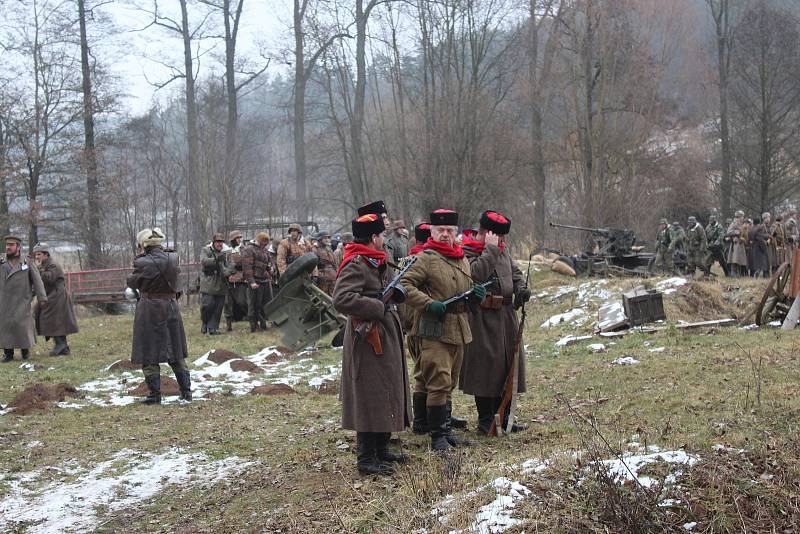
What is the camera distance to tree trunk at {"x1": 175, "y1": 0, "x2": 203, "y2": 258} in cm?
2705

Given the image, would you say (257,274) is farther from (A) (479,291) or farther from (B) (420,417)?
(A) (479,291)

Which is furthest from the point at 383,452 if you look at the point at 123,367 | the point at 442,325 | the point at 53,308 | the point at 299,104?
the point at 299,104

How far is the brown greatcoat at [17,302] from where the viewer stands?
44.5 feet

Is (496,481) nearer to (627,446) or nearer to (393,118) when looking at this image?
(627,446)

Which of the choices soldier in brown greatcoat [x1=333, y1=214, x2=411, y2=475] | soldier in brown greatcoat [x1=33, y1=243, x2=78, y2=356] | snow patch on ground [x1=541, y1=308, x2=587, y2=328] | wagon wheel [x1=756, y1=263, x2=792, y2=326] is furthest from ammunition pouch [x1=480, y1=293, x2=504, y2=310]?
soldier in brown greatcoat [x1=33, y1=243, x2=78, y2=356]

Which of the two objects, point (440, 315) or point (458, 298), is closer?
point (440, 315)

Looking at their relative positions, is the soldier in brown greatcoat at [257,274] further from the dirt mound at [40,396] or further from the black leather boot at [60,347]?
the dirt mound at [40,396]

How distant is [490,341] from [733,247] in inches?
711

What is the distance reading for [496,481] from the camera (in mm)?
5258

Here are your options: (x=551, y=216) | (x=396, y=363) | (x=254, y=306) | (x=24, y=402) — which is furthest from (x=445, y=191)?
(x=396, y=363)

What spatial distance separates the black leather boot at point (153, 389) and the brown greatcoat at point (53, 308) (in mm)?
5142

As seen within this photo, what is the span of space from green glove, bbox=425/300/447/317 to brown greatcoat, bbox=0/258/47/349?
364 inches

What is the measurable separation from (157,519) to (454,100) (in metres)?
24.2

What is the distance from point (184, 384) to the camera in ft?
32.3
